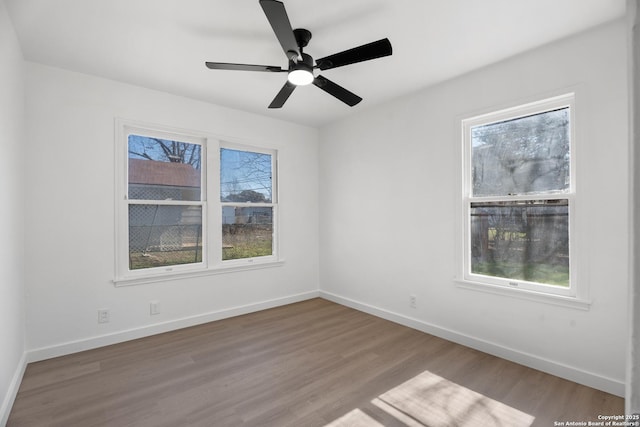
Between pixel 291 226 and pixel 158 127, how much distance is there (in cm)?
209

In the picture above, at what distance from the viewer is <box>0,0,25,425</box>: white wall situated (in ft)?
6.48

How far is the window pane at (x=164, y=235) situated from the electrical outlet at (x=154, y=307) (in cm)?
40

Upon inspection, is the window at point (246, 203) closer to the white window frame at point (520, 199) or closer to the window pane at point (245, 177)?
the window pane at point (245, 177)

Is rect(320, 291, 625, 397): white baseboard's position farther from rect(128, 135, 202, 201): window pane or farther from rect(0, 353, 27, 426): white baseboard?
rect(0, 353, 27, 426): white baseboard

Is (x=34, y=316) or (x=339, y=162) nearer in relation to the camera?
(x=34, y=316)

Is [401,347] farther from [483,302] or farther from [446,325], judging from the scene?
[483,302]

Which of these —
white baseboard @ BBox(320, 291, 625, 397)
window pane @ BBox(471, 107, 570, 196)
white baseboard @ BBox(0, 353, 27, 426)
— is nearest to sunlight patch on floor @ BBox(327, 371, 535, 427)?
white baseboard @ BBox(320, 291, 625, 397)

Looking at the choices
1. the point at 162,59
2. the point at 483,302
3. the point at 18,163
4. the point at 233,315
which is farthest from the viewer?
the point at 233,315

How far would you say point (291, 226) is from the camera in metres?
4.55

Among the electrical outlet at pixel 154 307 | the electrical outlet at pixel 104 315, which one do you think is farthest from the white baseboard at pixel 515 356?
the electrical outlet at pixel 104 315

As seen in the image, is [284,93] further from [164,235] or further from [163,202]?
[164,235]

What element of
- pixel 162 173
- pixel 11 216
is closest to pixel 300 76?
pixel 162 173

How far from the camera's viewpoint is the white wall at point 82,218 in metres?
2.78

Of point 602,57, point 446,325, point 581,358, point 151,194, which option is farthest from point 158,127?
point 581,358
